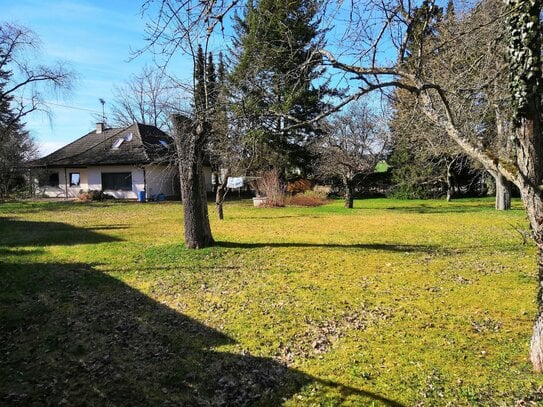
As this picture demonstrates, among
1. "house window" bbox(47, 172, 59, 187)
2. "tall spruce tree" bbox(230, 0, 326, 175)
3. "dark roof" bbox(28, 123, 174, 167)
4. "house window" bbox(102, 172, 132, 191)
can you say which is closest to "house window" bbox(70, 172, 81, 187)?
"dark roof" bbox(28, 123, 174, 167)

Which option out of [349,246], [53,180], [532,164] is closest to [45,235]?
[349,246]

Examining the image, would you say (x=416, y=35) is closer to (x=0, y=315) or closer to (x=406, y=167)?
(x=0, y=315)

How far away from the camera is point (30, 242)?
1107 centimetres

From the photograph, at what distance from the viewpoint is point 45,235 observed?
12.3 metres

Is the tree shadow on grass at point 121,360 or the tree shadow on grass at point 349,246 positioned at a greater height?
the tree shadow on grass at point 349,246

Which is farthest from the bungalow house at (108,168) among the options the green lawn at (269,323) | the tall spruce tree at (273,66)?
the tall spruce tree at (273,66)

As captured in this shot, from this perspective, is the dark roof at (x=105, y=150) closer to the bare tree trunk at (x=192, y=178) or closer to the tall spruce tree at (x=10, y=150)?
the tall spruce tree at (x=10, y=150)

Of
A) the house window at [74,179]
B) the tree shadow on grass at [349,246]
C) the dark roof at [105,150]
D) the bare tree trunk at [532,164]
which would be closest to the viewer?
the bare tree trunk at [532,164]

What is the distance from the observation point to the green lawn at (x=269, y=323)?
370 cm

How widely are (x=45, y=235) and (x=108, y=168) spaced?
17.7 metres

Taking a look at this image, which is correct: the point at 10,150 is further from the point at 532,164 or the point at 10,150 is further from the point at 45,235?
the point at 532,164

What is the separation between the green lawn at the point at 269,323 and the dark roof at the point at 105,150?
18790mm

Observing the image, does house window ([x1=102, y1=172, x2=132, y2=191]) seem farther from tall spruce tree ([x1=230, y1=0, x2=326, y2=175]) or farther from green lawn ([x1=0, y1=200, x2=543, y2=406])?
tall spruce tree ([x1=230, y1=0, x2=326, y2=175])

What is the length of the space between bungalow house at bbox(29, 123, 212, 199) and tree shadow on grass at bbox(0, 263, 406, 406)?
21669mm
